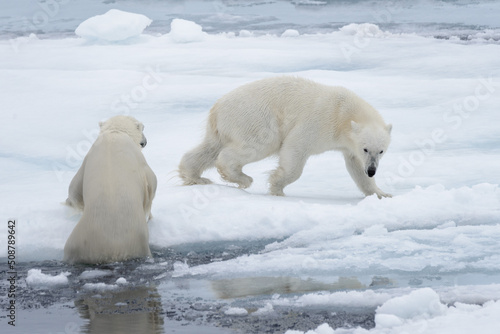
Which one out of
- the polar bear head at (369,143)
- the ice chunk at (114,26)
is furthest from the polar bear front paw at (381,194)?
the ice chunk at (114,26)

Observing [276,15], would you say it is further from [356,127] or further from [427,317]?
[427,317]

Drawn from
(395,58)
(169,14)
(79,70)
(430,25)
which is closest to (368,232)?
(79,70)

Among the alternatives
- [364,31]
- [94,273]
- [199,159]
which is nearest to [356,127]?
[199,159]

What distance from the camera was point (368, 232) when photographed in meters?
3.88

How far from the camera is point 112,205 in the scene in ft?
11.8

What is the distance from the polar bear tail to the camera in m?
5.37

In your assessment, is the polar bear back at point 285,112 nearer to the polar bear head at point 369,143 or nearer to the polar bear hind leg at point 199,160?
the polar bear head at point 369,143

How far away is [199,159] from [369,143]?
4.56ft

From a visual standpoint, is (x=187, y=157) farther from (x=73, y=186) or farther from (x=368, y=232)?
(x=368, y=232)

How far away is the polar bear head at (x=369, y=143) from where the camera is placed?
4.82m

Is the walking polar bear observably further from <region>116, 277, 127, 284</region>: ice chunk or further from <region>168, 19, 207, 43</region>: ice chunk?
<region>168, 19, 207, 43</region>: ice chunk

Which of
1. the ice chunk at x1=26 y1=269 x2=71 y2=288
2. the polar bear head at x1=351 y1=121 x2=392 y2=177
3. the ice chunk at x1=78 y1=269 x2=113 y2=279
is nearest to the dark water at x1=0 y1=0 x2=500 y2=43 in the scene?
the polar bear head at x1=351 y1=121 x2=392 y2=177

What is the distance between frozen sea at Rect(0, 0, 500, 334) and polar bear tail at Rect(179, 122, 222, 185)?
473 mm

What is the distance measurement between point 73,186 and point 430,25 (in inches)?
595
